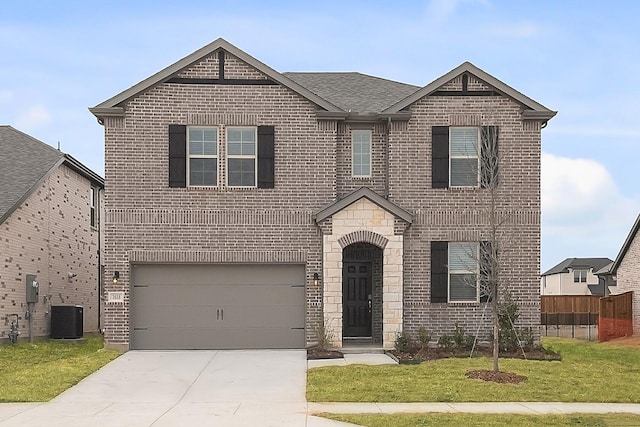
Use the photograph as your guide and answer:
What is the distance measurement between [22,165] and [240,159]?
26.6 ft

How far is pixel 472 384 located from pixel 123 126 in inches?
454

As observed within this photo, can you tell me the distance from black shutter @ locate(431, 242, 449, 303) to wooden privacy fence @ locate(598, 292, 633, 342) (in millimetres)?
11710

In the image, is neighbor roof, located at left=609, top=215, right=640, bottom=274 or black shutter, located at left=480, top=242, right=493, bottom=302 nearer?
black shutter, located at left=480, top=242, right=493, bottom=302

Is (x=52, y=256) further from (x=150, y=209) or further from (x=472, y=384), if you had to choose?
(x=472, y=384)

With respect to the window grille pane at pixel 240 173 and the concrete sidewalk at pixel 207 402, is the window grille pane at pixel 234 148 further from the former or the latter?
the concrete sidewalk at pixel 207 402

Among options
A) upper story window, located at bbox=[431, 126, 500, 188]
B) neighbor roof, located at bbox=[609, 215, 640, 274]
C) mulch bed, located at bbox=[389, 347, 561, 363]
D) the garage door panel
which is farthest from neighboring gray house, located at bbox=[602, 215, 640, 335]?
the garage door panel

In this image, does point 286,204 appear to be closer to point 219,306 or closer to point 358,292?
point 219,306

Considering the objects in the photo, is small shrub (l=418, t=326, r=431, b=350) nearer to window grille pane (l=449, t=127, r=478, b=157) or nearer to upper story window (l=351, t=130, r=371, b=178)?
upper story window (l=351, t=130, r=371, b=178)

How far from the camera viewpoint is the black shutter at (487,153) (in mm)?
21469

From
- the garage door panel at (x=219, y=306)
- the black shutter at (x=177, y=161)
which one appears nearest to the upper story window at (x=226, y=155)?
the black shutter at (x=177, y=161)

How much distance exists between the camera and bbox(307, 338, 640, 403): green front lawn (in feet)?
49.0

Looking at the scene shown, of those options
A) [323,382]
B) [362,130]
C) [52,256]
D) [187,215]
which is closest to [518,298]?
[362,130]

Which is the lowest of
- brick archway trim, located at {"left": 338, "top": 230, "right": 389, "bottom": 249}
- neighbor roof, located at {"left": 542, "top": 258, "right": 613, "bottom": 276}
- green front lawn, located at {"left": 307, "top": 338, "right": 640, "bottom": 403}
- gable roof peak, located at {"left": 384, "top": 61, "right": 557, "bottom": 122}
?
green front lawn, located at {"left": 307, "top": 338, "right": 640, "bottom": 403}

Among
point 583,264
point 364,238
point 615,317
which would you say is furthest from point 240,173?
point 583,264
